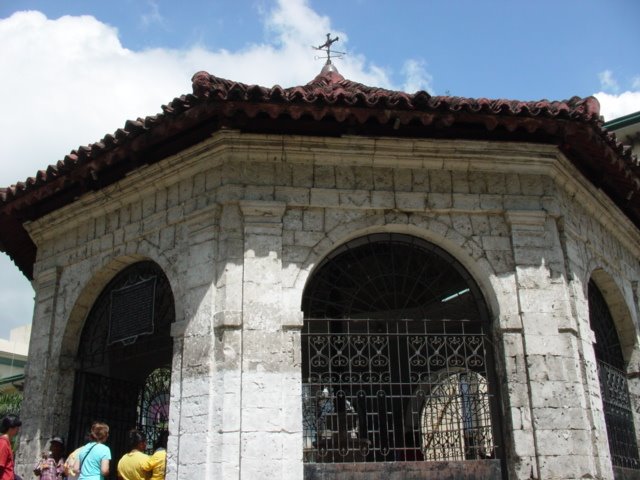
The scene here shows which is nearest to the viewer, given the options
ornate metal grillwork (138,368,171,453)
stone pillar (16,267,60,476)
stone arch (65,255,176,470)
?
stone arch (65,255,176,470)

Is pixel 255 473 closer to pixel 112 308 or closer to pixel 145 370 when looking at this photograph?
pixel 112 308

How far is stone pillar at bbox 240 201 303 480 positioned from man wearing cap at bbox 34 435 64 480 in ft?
6.85

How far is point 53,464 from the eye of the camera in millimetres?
7289

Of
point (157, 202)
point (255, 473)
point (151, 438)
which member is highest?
point (157, 202)

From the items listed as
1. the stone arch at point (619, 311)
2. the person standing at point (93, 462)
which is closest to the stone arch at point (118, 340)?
the person standing at point (93, 462)

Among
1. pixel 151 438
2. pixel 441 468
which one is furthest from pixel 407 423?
pixel 441 468

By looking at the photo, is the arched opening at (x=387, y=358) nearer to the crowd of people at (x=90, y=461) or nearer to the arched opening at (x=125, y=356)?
the crowd of people at (x=90, y=461)

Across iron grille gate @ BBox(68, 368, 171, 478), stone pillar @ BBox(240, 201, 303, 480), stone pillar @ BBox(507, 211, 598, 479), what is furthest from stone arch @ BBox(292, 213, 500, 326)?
iron grille gate @ BBox(68, 368, 171, 478)

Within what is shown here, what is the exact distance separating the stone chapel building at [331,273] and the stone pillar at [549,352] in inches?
0.8

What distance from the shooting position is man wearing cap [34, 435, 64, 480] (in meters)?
7.22

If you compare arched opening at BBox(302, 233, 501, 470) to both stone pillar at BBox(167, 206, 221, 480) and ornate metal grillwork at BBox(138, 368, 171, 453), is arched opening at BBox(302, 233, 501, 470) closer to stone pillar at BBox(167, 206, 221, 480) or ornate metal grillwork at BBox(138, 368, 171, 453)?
stone pillar at BBox(167, 206, 221, 480)

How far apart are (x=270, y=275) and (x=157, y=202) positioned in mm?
1774

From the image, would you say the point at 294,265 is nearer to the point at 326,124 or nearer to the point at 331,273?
the point at 331,273

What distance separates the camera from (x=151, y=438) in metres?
9.75
